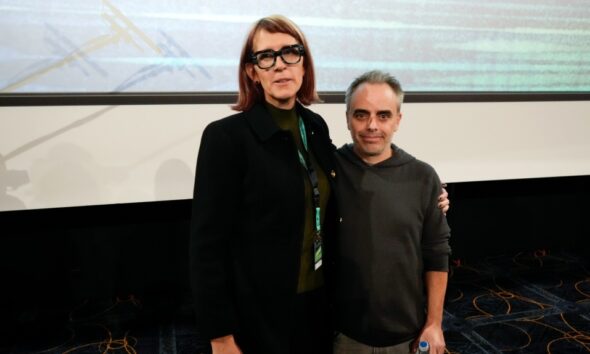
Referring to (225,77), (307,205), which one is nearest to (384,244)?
(307,205)

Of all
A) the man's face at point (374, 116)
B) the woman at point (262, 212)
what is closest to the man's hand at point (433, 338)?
the woman at point (262, 212)

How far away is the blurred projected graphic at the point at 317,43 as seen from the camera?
205cm

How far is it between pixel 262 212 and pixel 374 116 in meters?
0.41

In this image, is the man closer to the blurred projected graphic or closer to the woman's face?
the woman's face

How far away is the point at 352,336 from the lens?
1.30m

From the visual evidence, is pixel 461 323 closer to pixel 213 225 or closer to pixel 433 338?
pixel 433 338

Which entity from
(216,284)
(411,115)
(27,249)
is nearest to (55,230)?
(27,249)

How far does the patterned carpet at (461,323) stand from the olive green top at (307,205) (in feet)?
4.26

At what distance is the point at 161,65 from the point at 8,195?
867 millimetres

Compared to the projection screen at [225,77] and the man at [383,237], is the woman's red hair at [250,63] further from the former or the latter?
the projection screen at [225,77]

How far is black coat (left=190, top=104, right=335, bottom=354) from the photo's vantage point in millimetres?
1057

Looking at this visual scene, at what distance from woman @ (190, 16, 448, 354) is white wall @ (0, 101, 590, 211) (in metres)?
1.19

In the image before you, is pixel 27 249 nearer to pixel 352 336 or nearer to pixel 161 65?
pixel 161 65

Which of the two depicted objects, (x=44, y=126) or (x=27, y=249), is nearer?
(x=44, y=126)
